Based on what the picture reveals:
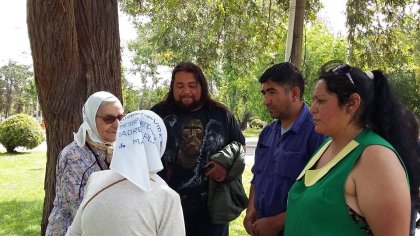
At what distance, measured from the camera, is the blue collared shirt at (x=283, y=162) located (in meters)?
2.64

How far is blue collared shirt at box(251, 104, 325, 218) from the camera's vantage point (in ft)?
8.66

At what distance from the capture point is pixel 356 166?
68.7 inches

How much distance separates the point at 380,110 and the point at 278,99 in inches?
38.0

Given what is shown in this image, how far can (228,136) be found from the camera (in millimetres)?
3189

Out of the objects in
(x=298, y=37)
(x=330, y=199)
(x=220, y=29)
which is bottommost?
(x=330, y=199)

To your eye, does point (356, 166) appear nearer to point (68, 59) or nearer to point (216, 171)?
point (216, 171)

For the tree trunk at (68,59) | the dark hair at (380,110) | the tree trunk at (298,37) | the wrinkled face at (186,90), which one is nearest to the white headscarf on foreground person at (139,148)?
the dark hair at (380,110)

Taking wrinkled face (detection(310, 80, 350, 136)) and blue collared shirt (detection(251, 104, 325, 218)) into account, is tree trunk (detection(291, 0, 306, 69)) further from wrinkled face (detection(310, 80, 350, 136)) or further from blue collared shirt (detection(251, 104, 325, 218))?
wrinkled face (detection(310, 80, 350, 136))

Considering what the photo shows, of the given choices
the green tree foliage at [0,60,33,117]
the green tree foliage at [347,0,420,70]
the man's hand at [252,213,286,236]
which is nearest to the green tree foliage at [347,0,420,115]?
the green tree foliage at [347,0,420,70]

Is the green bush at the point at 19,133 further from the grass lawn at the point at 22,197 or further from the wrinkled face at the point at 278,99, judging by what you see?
the wrinkled face at the point at 278,99

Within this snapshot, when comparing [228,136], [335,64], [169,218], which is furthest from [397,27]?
[169,218]

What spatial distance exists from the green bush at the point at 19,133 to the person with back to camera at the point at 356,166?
635 inches

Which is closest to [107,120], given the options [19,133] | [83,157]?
[83,157]

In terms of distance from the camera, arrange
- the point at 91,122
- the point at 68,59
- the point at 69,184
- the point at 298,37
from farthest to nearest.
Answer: the point at 298,37 < the point at 68,59 < the point at 91,122 < the point at 69,184
